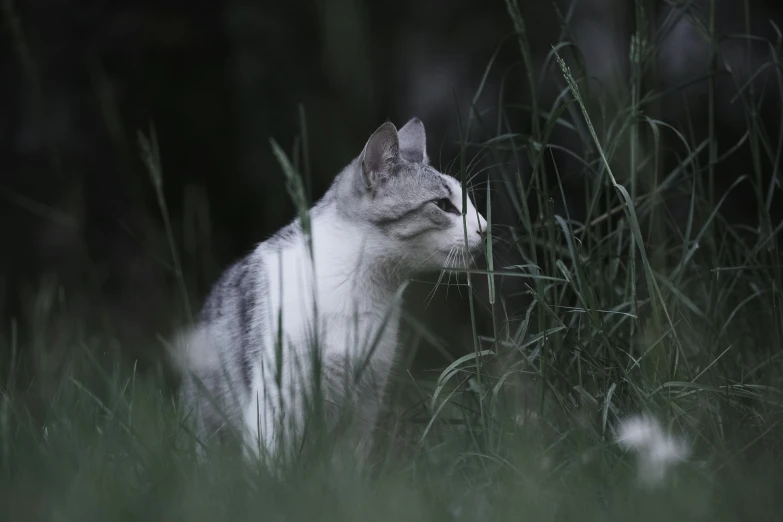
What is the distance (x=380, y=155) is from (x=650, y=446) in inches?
52.2

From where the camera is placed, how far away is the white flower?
173 centimetres

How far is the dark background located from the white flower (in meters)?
2.62

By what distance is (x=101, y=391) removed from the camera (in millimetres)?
2736

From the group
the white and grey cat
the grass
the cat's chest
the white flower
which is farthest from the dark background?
the white flower

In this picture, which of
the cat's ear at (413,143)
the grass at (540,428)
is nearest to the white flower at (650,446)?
the grass at (540,428)

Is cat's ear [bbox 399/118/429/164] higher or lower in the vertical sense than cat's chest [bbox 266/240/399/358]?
higher

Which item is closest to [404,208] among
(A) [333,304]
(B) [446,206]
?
(B) [446,206]

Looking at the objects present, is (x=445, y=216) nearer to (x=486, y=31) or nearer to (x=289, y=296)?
(x=289, y=296)

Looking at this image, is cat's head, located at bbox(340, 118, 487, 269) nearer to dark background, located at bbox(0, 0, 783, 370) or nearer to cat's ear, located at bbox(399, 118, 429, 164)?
cat's ear, located at bbox(399, 118, 429, 164)

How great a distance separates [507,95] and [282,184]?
128 cm

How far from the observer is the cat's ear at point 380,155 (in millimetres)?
2682

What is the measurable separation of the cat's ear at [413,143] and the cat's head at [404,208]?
0.64 ft

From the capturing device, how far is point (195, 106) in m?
4.93

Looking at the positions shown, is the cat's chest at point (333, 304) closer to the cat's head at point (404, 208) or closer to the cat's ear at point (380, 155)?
Result: the cat's head at point (404, 208)
